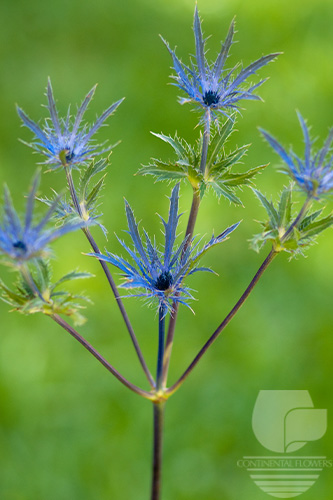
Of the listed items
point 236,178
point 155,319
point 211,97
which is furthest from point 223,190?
point 155,319

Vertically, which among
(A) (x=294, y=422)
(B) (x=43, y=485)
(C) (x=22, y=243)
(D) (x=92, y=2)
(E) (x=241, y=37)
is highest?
(D) (x=92, y=2)

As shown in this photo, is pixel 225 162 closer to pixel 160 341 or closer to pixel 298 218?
pixel 298 218

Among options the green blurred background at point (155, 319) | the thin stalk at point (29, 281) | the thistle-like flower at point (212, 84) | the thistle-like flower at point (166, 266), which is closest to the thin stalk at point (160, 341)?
the thistle-like flower at point (166, 266)

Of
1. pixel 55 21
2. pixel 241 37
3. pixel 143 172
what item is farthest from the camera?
pixel 55 21

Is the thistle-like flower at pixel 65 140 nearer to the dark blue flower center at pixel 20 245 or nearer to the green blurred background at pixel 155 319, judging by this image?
the dark blue flower center at pixel 20 245

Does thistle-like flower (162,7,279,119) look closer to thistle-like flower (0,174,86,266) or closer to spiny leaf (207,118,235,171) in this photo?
spiny leaf (207,118,235,171)

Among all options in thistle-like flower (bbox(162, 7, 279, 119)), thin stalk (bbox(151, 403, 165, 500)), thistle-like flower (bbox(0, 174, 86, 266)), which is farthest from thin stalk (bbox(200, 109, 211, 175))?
thin stalk (bbox(151, 403, 165, 500))

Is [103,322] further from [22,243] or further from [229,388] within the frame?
[22,243]

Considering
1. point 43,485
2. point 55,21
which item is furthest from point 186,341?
point 55,21
